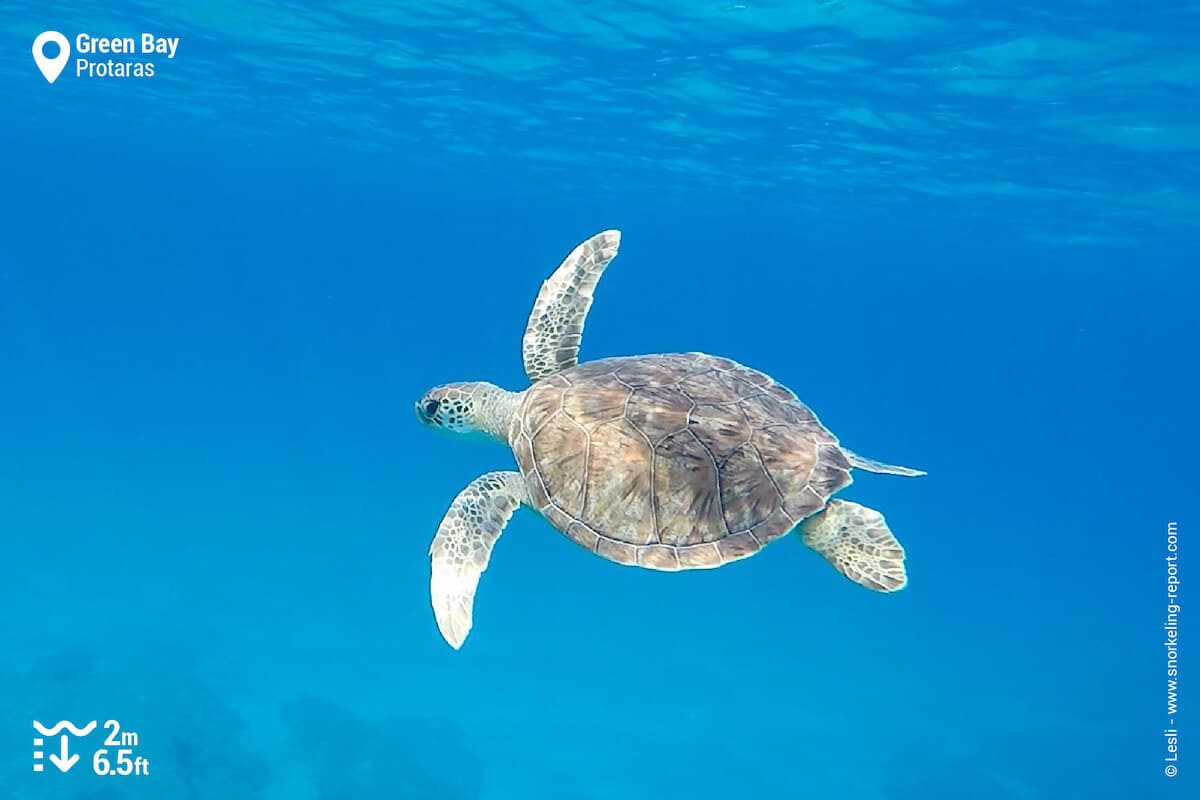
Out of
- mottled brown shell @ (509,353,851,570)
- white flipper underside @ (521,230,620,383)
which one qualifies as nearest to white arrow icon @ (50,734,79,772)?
white flipper underside @ (521,230,620,383)

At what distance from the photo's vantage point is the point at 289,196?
2667 inches

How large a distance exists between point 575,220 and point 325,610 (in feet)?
142

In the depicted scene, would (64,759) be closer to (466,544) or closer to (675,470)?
(466,544)

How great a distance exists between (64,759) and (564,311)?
10614 millimetres

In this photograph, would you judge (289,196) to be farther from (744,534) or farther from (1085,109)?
A: (744,534)

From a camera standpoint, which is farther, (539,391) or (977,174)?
(977,174)

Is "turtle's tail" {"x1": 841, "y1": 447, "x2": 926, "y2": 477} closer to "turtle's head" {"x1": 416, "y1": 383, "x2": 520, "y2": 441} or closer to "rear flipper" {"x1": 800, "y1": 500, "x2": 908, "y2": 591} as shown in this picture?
"rear flipper" {"x1": 800, "y1": 500, "x2": 908, "y2": 591}

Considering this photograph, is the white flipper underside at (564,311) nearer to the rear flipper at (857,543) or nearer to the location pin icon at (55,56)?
the rear flipper at (857,543)

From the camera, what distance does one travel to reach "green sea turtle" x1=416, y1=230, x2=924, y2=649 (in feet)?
19.1

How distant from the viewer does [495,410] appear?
279 inches

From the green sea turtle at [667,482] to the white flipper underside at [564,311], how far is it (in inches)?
30.0

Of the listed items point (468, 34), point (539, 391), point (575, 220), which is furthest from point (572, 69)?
point (575, 220)

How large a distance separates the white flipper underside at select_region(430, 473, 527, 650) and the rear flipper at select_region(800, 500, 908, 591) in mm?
2263
